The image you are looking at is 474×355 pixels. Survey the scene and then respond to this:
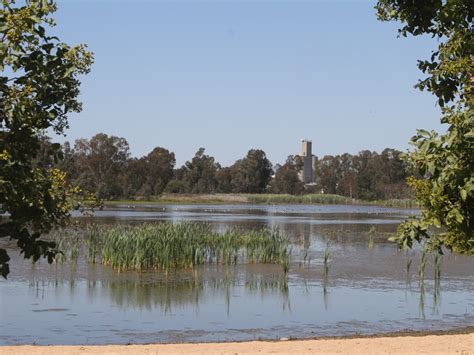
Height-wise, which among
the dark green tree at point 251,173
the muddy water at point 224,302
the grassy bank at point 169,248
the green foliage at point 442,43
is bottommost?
the muddy water at point 224,302

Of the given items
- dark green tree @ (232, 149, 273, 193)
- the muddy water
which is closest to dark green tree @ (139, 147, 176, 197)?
dark green tree @ (232, 149, 273, 193)

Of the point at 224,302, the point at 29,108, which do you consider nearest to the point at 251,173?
the point at 224,302

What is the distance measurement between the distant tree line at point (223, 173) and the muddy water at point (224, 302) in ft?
275

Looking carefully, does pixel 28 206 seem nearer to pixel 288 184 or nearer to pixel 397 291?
pixel 397 291

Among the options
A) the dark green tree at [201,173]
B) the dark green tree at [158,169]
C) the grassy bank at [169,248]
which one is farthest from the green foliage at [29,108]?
the dark green tree at [201,173]

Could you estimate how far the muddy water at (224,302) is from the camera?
49.9ft

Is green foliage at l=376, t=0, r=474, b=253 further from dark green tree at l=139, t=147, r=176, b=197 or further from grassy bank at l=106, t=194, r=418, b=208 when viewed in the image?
dark green tree at l=139, t=147, r=176, b=197

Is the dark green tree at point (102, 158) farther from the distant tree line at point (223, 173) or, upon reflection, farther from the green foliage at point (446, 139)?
the green foliage at point (446, 139)

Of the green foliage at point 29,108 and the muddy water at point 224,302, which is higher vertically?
the green foliage at point 29,108

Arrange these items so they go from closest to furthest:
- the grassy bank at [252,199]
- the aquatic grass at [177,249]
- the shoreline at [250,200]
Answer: the aquatic grass at [177,249]
the shoreline at [250,200]
the grassy bank at [252,199]

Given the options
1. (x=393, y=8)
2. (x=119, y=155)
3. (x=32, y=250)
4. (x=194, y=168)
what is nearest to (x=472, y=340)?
(x=393, y=8)

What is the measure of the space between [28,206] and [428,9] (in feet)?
15.5

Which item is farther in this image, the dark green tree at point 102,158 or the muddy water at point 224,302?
the dark green tree at point 102,158

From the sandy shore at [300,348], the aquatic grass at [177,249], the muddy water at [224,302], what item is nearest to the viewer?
the sandy shore at [300,348]
